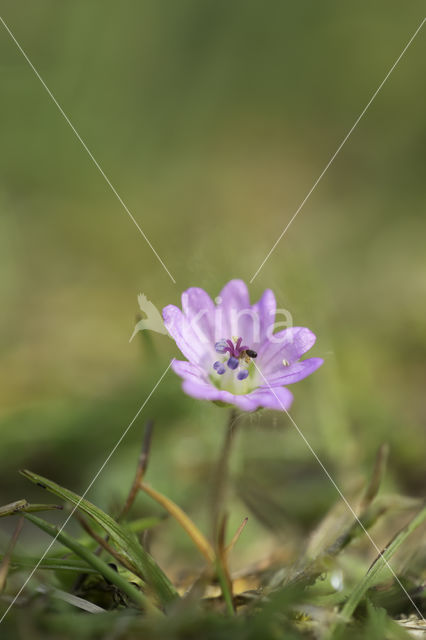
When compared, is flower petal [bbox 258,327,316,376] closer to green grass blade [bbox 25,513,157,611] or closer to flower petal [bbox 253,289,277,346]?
flower petal [bbox 253,289,277,346]

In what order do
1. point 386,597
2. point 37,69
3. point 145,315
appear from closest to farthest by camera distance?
point 386,597 → point 145,315 → point 37,69

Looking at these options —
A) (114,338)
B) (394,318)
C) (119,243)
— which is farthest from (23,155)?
(394,318)

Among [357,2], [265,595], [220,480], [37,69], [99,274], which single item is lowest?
[265,595]

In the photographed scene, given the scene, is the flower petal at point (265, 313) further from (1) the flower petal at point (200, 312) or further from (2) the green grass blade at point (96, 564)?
(2) the green grass blade at point (96, 564)

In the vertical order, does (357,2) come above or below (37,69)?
above

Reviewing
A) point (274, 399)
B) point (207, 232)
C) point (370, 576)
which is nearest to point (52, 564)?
point (274, 399)

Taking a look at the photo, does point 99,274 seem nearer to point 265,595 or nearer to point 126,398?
point 126,398

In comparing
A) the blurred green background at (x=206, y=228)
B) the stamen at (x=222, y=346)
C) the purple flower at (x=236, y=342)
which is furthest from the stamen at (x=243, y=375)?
the blurred green background at (x=206, y=228)
